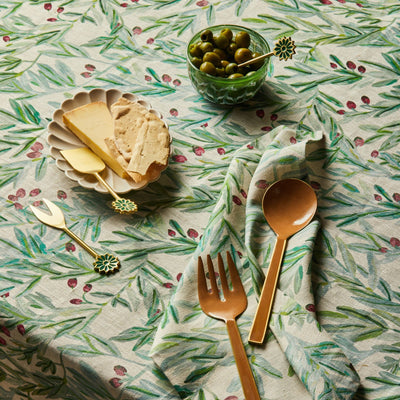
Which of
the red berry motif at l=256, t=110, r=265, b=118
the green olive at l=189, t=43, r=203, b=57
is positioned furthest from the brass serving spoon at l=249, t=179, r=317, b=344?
the green olive at l=189, t=43, r=203, b=57

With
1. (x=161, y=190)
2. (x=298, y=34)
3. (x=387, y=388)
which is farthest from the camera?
(x=298, y=34)

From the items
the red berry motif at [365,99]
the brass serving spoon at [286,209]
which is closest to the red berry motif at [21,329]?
the brass serving spoon at [286,209]

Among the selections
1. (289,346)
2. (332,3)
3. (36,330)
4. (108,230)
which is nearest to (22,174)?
(108,230)

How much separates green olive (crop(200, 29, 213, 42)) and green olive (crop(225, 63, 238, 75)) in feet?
0.25

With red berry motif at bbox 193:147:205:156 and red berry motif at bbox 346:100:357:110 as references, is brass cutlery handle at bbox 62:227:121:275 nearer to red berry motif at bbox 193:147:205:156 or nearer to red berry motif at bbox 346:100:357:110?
red berry motif at bbox 193:147:205:156

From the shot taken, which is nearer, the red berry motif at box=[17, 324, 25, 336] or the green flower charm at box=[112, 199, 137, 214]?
the red berry motif at box=[17, 324, 25, 336]

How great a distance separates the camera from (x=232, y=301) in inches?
32.2

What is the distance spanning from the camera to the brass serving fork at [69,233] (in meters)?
0.87

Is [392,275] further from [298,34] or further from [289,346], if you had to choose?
[298,34]

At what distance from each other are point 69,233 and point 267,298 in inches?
13.6

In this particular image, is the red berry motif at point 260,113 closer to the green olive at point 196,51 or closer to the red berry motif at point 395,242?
the green olive at point 196,51

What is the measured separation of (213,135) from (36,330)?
0.49m

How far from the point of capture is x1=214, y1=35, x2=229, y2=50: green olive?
1.08 metres

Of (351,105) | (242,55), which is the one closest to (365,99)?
(351,105)
